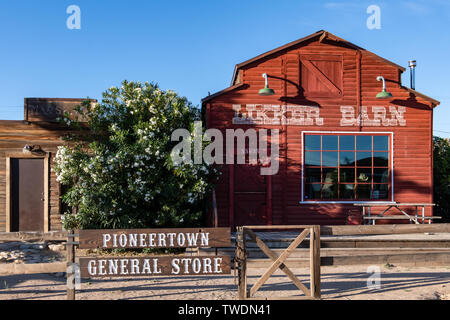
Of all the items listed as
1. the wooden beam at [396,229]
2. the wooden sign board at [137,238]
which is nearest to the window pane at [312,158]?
the wooden beam at [396,229]

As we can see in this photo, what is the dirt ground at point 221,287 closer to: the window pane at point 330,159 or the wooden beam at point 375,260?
the wooden beam at point 375,260

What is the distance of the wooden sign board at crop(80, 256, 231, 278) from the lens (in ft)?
19.6

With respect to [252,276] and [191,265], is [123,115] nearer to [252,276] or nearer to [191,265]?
[252,276]

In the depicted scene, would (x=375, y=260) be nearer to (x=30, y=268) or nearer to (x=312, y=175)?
(x=30, y=268)

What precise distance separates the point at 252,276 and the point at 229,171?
162 inches

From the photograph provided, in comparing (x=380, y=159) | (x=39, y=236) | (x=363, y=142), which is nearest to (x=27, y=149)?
(x=39, y=236)

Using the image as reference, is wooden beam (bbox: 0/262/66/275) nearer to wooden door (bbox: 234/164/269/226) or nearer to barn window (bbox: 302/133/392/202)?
wooden door (bbox: 234/164/269/226)

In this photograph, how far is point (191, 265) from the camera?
239 inches

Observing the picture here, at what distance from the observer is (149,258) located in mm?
6062

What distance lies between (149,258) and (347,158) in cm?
802

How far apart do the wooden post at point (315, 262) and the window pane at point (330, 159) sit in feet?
20.6

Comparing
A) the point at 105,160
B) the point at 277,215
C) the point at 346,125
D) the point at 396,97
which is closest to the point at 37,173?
the point at 105,160

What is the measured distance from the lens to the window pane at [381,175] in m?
12.4
